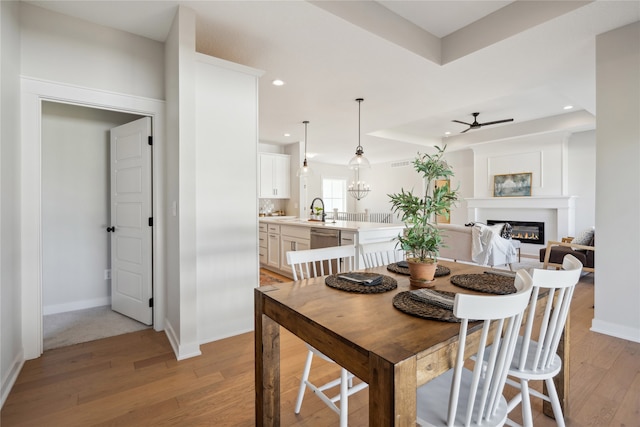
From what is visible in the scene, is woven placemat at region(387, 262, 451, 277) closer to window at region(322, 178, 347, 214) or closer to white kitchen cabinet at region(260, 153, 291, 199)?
white kitchen cabinet at region(260, 153, 291, 199)

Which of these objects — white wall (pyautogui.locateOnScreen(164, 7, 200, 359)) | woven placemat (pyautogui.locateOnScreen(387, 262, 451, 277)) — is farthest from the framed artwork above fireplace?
white wall (pyautogui.locateOnScreen(164, 7, 200, 359))

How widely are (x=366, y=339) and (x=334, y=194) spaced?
10.1m

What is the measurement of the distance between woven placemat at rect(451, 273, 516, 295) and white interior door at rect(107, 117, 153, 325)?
2593mm

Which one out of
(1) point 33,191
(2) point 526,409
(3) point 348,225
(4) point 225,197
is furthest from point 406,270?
(1) point 33,191

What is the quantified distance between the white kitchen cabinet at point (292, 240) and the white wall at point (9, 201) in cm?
300

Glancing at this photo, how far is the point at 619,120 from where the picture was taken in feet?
8.68

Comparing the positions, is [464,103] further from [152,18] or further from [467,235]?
[152,18]

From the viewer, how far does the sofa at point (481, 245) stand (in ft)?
15.5

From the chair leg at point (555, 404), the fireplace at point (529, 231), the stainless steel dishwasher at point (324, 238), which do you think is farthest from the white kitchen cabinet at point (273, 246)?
the fireplace at point (529, 231)

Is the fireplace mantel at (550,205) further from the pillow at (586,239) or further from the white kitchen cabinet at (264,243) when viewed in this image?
the white kitchen cabinet at (264,243)

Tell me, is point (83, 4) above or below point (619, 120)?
above

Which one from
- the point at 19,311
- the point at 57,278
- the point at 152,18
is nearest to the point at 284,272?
the point at 57,278

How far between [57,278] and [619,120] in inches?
218

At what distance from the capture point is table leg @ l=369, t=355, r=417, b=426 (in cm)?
82
